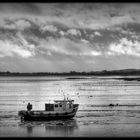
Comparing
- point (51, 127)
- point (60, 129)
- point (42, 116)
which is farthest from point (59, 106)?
point (60, 129)

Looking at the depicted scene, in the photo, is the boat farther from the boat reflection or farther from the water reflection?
the boat reflection

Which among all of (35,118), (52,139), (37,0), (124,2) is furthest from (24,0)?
(35,118)

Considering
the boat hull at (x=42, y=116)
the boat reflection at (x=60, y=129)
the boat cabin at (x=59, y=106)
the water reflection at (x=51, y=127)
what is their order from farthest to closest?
the boat cabin at (x=59, y=106) < the boat hull at (x=42, y=116) < the water reflection at (x=51, y=127) < the boat reflection at (x=60, y=129)

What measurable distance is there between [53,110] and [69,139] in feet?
81.3

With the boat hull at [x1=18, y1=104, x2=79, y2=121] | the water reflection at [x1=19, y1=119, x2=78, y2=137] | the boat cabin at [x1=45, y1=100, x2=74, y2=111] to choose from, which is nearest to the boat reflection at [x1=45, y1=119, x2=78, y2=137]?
the water reflection at [x1=19, y1=119, x2=78, y2=137]

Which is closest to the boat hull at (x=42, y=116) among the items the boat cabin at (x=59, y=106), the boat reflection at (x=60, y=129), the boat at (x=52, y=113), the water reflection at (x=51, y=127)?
the boat at (x=52, y=113)

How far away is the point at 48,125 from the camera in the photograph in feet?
78.5

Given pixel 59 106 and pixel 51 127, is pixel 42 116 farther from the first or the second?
pixel 51 127

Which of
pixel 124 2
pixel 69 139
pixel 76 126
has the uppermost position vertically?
pixel 124 2

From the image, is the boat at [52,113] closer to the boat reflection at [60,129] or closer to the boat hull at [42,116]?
the boat hull at [42,116]

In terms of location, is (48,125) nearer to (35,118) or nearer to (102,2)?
(35,118)

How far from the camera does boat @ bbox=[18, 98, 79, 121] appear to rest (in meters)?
26.3

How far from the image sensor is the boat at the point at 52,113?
86.2ft

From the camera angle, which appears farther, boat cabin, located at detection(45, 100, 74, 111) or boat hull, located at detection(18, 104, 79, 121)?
boat cabin, located at detection(45, 100, 74, 111)
